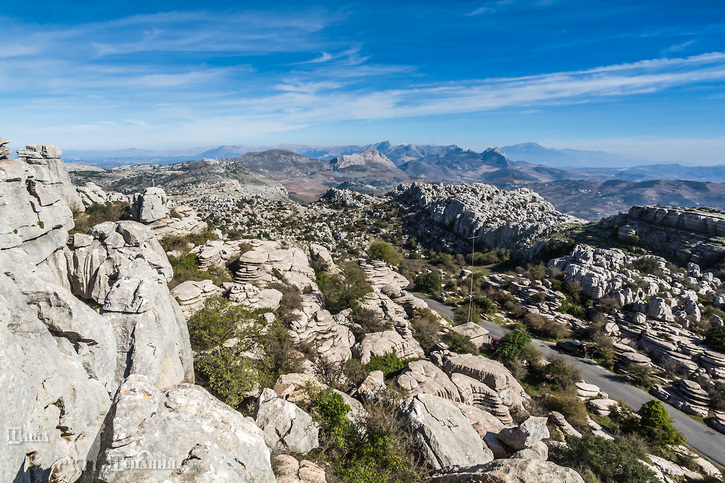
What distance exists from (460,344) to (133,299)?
83.3ft

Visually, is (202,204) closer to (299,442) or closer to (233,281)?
(233,281)

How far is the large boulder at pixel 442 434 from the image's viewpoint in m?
11.8

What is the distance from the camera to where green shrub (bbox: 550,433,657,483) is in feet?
44.8

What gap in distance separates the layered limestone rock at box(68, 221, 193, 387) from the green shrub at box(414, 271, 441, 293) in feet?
126

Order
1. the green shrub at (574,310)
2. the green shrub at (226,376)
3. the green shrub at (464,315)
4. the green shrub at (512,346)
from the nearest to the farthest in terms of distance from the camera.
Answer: the green shrub at (226,376) < the green shrub at (512,346) < the green shrub at (464,315) < the green shrub at (574,310)

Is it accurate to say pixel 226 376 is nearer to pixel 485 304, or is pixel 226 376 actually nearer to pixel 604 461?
pixel 604 461

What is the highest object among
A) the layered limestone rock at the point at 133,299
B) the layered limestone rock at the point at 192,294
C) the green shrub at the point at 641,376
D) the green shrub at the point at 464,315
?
the layered limestone rock at the point at 133,299

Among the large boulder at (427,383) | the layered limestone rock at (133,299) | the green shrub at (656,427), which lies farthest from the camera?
the green shrub at (656,427)

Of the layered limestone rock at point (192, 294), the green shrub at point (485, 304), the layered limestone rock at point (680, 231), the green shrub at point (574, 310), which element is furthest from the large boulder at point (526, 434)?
the layered limestone rock at point (680, 231)

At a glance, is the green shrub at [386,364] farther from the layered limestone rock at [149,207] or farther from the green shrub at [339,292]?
the layered limestone rock at [149,207]

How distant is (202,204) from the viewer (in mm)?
80250

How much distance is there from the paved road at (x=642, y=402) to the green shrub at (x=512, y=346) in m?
5.19

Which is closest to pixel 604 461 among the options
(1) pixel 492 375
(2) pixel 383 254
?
(1) pixel 492 375

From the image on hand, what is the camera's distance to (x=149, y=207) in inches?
1364
